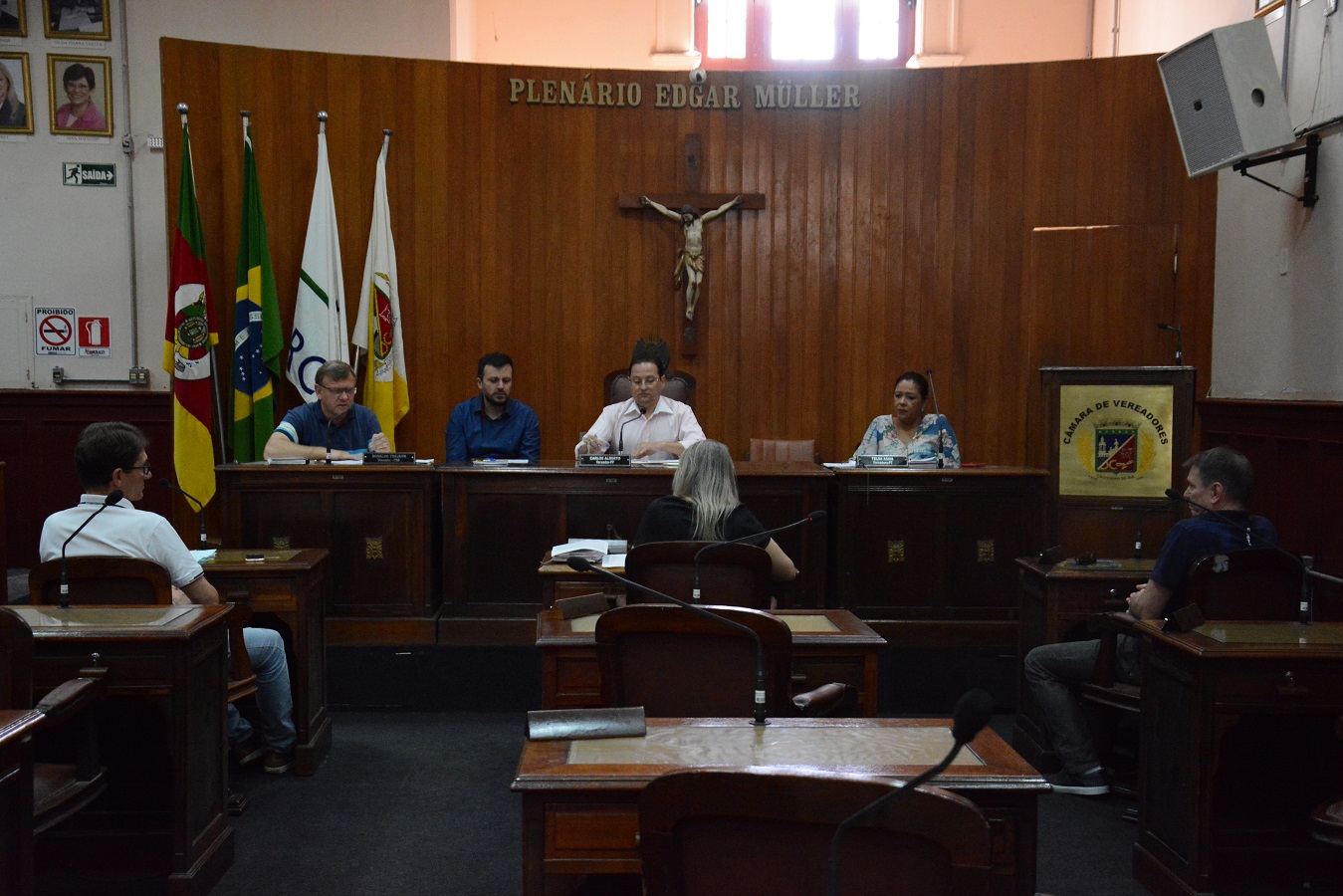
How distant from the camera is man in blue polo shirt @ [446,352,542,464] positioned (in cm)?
586

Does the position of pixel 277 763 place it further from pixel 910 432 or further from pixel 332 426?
pixel 910 432

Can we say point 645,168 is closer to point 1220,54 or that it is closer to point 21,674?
point 1220,54

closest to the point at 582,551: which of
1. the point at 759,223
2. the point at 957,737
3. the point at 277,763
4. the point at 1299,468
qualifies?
the point at 277,763

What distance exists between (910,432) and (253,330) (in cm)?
394

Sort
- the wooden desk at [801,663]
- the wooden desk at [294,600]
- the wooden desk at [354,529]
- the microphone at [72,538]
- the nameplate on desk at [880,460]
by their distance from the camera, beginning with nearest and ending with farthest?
the wooden desk at [801,663], the microphone at [72,538], the wooden desk at [294,600], the wooden desk at [354,529], the nameplate on desk at [880,460]

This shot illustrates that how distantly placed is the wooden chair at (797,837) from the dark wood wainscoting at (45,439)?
7.06 m

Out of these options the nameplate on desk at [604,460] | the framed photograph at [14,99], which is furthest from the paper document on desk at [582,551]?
the framed photograph at [14,99]

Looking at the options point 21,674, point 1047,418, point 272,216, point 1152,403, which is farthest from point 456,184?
point 21,674

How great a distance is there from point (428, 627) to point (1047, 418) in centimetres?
363

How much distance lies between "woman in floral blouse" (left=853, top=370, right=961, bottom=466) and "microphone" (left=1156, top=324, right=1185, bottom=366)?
4.98ft

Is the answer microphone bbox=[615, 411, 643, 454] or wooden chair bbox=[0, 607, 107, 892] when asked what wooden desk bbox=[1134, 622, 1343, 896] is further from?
microphone bbox=[615, 411, 643, 454]

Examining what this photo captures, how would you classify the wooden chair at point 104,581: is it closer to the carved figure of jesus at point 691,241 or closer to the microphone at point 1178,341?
the carved figure of jesus at point 691,241

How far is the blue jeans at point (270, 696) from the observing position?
392 centimetres

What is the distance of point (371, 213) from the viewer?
286 inches
